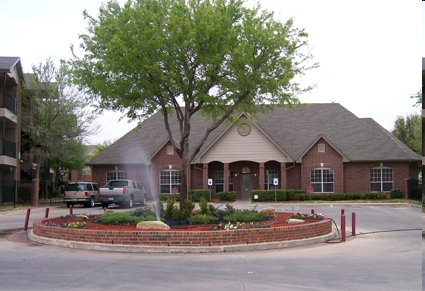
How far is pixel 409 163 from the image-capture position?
129ft

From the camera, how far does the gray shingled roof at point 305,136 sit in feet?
132

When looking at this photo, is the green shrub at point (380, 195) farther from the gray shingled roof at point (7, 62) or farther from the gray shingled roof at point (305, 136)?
the gray shingled roof at point (7, 62)

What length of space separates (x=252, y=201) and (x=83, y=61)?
2124 centimetres

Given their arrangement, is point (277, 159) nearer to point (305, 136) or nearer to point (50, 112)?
point (305, 136)

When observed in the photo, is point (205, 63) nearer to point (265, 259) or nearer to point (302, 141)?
point (265, 259)

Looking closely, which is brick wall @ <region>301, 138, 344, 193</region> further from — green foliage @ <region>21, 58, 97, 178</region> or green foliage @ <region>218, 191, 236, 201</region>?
green foliage @ <region>21, 58, 97, 178</region>

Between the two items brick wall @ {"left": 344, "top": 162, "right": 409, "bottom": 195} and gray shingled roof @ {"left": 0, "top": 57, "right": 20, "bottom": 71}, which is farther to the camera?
brick wall @ {"left": 344, "top": 162, "right": 409, "bottom": 195}

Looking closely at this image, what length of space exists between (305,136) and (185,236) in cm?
3080

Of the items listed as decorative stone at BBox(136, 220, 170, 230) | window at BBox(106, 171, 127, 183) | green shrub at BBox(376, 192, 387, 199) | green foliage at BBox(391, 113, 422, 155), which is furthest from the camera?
green foliage at BBox(391, 113, 422, 155)

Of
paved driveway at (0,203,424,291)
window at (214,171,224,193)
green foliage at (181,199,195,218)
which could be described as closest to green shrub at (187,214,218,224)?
green foliage at (181,199,195,218)

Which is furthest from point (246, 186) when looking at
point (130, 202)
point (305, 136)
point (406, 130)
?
point (406, 130)

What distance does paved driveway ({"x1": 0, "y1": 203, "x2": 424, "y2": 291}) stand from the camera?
9.21 m

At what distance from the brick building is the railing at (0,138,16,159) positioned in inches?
271

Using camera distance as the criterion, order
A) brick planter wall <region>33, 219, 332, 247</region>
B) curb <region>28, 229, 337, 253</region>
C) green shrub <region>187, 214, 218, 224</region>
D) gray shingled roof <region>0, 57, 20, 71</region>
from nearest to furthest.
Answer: curb <region>28, 229, 337, 253</region> < brick planter wall <region>33, 219, 332, 247</region> < green shrub <region>187, 214, 218, 224</region> < gray shingled roof <region>0, 57, 20, 71</region>
